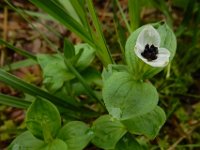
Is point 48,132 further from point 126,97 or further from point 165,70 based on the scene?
point 165,70

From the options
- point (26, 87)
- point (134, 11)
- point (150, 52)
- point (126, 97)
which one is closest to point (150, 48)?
point (150, 52)

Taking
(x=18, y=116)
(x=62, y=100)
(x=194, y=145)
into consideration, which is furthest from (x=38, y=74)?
(x=194, y=145)

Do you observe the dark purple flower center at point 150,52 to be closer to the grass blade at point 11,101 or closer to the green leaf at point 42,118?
the green leaf at point 42,118

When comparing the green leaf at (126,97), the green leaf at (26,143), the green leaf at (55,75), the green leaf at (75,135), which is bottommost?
the green leaf at (75,135)

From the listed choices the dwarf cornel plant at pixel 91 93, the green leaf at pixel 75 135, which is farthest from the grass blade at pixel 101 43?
the green leaf at pixel 75 135

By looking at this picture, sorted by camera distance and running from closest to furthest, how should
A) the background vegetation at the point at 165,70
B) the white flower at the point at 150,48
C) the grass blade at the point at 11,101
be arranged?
the white flower at the point at 150,48
the grass blade at the point at 11,101
the background vegetation at the point at 165,70

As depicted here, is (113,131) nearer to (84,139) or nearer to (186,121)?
(84,139)
